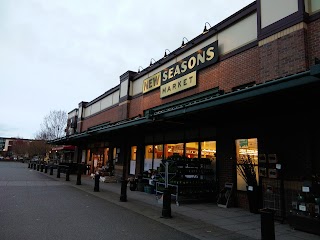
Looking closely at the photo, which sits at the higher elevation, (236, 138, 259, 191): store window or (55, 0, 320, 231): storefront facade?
(55, 0, 320, 231): storefront facade

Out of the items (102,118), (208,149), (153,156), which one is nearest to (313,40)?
(208,149)

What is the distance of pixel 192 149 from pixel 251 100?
677cm

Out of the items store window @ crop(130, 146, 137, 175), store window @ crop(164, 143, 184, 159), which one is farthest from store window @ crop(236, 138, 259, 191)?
store window @ crop(130, 146, 137, 175)

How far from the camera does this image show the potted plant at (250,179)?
1020cm

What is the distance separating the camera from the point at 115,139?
2298 centimetres

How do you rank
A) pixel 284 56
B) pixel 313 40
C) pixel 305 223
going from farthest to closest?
pixel 284 56 < pixel 313 40 < pixel 305 223

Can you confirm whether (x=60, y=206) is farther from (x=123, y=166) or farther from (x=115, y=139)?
(x=115, y=139)

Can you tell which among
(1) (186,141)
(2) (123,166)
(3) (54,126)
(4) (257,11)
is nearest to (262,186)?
(1) (186,141)

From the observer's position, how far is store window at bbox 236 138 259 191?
35.4 ft

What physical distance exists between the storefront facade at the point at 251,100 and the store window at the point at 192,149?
52 millimetres

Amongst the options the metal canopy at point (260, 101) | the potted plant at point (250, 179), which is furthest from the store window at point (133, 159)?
the potted plant at point (250, 179)

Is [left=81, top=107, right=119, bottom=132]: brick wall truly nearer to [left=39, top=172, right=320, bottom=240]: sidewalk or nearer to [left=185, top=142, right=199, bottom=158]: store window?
[left=185, top=142, right=199, bottom=158]: store window

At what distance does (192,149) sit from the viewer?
14.7 meters

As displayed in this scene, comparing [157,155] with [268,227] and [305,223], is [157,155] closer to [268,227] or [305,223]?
[305,223]
